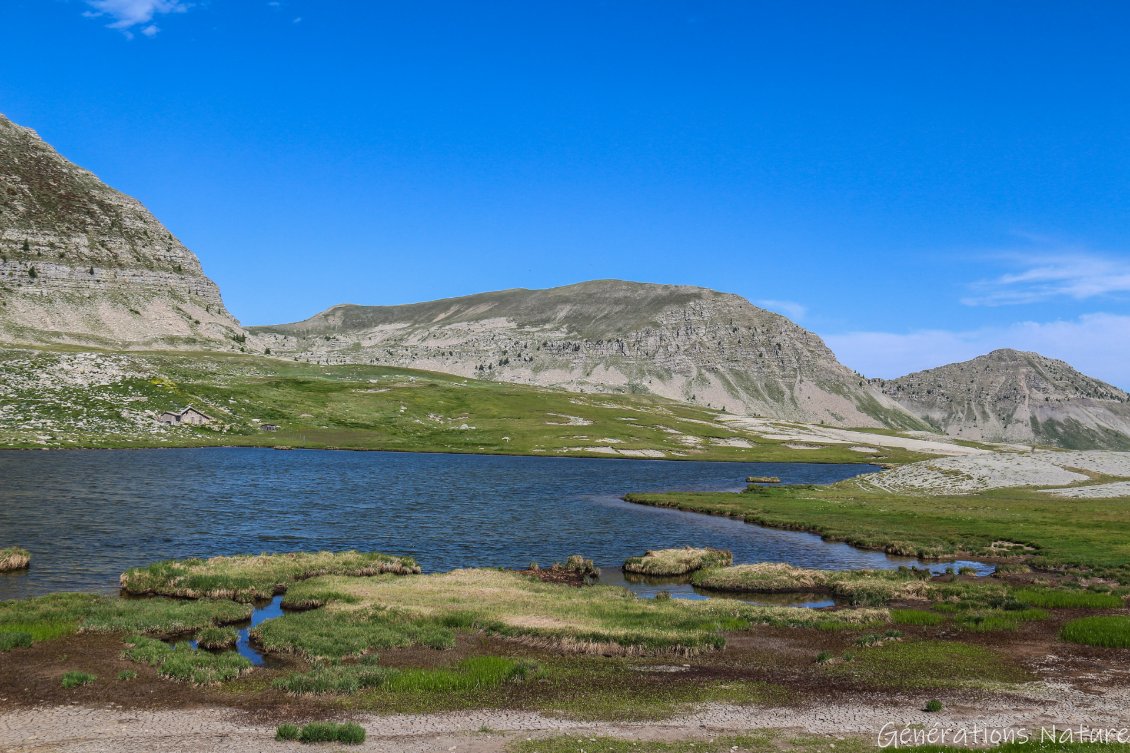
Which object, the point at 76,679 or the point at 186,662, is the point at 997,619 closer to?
the point at 186,662

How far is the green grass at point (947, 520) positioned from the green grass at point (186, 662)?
5285 centimetres

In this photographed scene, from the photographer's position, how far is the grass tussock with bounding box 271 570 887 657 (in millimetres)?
33656

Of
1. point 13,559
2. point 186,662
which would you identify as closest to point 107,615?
point 186,662

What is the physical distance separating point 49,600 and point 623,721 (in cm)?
3044

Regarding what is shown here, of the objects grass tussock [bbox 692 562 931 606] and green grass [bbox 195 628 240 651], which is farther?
grass tussock [bbox 692 562 931 606]

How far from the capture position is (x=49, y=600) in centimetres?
3806

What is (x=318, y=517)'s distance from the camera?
246ft

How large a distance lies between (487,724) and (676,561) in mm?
35308

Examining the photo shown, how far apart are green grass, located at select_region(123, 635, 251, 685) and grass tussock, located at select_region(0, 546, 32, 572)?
21203 millimetres

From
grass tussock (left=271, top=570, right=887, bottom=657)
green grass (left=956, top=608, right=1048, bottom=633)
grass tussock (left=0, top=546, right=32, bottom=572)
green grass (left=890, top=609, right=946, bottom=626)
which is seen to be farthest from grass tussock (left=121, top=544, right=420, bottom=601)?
green grass (left=956, top=608, right=1048, bottom=633)

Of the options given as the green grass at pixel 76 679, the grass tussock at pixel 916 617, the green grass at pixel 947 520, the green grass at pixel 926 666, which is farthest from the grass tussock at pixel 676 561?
the green grass at pixel 76 679

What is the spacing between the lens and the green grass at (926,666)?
28.9 m

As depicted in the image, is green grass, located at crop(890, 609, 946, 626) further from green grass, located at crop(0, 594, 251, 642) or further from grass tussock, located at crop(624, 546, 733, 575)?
green grass, located at crop(0, 594, 251, 642)

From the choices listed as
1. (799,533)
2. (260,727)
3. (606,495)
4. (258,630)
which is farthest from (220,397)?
(260,727)
